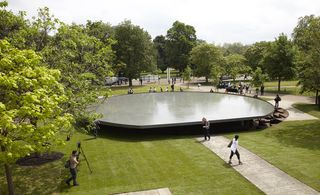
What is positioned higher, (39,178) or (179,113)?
(179,113)

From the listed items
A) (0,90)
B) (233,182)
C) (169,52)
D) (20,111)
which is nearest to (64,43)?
(0,90)

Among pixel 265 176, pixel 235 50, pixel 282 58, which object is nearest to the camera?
pixel 265 176

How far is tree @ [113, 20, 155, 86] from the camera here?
2175 inches

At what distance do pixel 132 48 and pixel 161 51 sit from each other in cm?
5427

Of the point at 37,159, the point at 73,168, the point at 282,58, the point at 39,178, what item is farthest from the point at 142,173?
the point at 282,58

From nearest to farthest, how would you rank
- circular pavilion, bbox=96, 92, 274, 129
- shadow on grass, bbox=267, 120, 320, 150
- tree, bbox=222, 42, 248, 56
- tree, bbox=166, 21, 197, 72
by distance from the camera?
1. shadow on grass, bbox=267, 120, 320, 150
2. circular pavilion, bbox=96, 92, 274, 129
3. tree, bbox=166, 21, 197, 72
4. tree, bbox=222, 42, 248, 56

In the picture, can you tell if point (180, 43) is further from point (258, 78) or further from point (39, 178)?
point (39, 178)

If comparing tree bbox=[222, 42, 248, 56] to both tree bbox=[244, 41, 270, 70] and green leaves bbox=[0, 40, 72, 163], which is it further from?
green leaves bbox=[0, 40, 72, 163]

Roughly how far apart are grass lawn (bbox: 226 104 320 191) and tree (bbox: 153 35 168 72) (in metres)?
73.9

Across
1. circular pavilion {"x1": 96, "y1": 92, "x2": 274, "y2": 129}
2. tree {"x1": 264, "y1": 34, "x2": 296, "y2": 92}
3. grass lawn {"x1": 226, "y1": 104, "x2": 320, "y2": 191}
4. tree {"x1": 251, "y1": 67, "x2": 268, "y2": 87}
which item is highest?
tree {"x1": 264, "y1": 34, "x2": 296, "y2": 92}

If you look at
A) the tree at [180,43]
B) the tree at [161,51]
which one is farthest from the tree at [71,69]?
the tree at [161,51]

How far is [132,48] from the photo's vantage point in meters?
54.7

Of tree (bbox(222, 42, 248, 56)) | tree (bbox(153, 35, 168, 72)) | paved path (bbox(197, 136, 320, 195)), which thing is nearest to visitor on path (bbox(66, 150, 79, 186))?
paved path (bbox(197, 136, 320, 195))

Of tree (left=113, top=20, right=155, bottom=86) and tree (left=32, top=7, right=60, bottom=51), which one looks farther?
tree (left=113, top=20, right=155, bottom=86)
